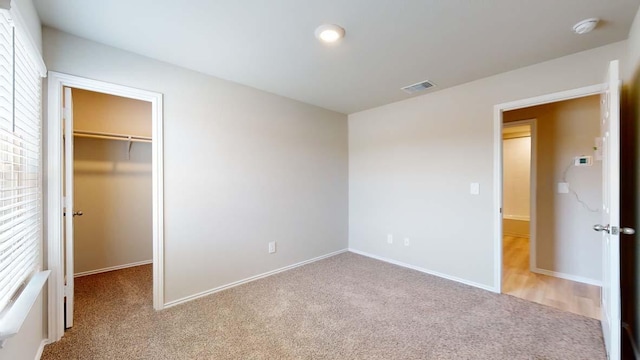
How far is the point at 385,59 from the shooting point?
248 centimetres

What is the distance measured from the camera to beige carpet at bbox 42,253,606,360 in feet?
6.16

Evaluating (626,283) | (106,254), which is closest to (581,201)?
(626,283)

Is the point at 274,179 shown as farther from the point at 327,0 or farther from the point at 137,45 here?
the point at 327,0

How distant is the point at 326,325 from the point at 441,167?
232cm

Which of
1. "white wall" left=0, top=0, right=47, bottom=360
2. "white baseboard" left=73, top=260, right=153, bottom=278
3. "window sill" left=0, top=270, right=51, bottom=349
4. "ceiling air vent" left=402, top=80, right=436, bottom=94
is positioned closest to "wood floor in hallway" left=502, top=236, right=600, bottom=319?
"ceiling air vent" left=402, top=80, right=436, bottom=94

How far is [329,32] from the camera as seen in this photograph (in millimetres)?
1993

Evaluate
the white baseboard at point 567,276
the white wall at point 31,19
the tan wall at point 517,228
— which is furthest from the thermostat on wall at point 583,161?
the white wall at point 31,19

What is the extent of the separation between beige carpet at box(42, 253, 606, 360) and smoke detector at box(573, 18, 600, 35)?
2.33m

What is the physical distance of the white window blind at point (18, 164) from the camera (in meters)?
1.27

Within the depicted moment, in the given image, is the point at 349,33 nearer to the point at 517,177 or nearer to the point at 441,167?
the point at 441,167

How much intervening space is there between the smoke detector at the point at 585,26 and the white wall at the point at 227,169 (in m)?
2.83

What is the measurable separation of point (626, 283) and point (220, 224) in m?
3.67

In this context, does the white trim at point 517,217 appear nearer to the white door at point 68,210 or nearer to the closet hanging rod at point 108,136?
the closet hanging rod at point 108,136

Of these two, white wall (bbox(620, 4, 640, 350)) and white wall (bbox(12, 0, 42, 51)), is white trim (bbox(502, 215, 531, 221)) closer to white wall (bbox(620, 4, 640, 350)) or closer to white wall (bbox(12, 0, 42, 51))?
white wall (bbox(620, 4, 640, 350))
